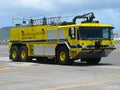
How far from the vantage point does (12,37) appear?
102ft

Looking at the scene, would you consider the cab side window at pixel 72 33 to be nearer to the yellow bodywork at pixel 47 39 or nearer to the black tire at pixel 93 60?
the yellow bodywork at pixel 47 39

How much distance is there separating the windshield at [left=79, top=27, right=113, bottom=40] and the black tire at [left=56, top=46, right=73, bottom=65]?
1.50 meters

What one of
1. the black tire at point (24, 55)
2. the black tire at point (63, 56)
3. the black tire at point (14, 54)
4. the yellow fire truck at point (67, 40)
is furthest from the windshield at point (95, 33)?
the black tire at point (14, 54)

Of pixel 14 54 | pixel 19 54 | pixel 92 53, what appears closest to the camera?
pixel 92 53

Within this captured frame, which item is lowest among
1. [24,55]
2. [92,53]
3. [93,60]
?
[93,60]

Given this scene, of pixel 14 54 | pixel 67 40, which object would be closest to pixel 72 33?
pixel 67 40

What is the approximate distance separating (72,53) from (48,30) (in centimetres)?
277

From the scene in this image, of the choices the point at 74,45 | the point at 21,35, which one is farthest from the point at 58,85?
the point at 21,35

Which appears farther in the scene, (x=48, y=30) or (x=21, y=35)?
(x=21, y=35)

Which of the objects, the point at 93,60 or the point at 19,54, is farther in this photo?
the point at 19,54

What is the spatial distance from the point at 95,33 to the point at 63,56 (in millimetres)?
2445

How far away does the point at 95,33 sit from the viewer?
2548cm

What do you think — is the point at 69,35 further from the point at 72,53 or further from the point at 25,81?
the point at 25,81

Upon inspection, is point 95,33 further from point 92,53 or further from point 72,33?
point 72,33
